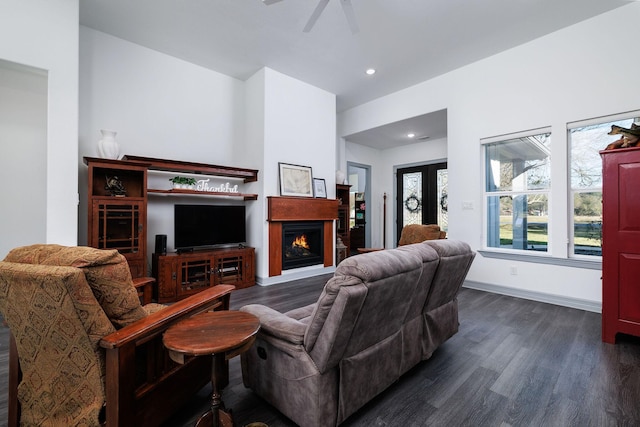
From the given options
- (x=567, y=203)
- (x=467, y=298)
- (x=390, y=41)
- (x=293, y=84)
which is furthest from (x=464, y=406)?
(x=293, y=84)

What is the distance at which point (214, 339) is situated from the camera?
1.16 metres

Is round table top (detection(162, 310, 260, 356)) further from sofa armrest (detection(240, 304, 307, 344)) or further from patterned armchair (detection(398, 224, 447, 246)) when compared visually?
patterned armchair (detection(398, 224, 447, 246))

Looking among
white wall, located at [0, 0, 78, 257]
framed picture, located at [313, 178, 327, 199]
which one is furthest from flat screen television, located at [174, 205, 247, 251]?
framed picture, located at [313, 178, 327, 199]

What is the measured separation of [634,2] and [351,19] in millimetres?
2948

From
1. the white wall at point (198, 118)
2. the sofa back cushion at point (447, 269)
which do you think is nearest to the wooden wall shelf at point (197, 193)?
the white wall at point (198, 118)

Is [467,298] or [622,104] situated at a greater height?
[622,104]

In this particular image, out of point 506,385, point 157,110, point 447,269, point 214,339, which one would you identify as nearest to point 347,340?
point 214,339

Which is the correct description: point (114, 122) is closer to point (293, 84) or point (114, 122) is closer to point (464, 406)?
point (293, 84)

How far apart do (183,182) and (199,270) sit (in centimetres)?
122

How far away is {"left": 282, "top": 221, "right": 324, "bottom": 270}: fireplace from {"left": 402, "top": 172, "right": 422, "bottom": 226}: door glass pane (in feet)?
9.97

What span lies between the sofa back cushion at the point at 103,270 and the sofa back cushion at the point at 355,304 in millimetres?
832

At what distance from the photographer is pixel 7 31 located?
2484 millimetres

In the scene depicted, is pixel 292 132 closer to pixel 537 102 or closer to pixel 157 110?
Answer: pixel 157 110

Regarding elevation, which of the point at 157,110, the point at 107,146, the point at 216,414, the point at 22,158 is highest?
the point at 157,110
